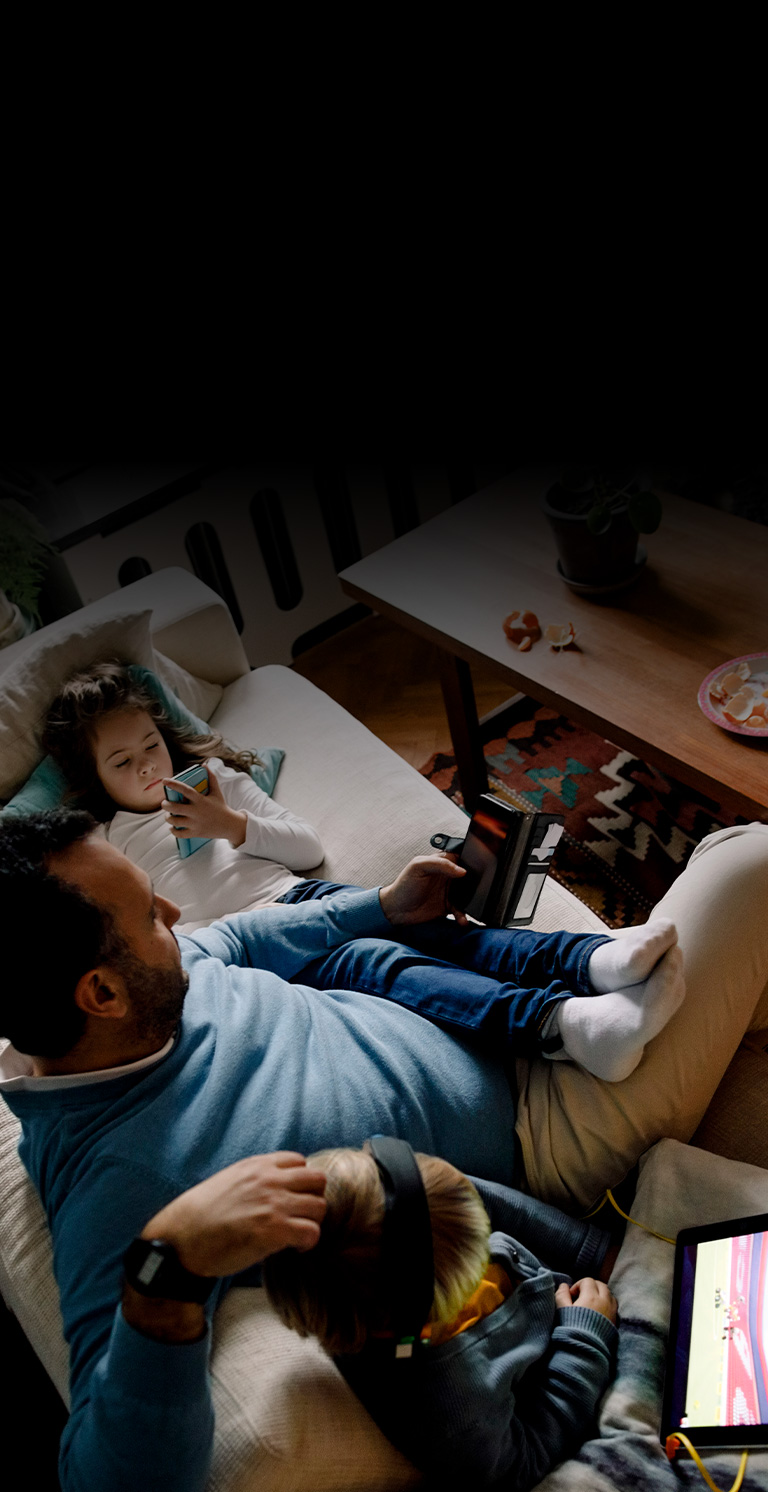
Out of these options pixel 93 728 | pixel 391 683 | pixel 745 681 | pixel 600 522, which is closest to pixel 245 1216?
pixel 93 728

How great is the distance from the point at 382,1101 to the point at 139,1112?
234 mm

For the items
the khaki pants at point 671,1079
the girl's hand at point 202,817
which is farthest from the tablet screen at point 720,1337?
the girl's hand at point 202,817

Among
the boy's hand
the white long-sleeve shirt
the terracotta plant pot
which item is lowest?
the boy's hand

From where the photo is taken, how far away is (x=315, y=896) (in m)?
1.23

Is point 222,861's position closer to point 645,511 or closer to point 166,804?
point 166,804

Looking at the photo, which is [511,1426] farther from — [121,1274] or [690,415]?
[690,415]

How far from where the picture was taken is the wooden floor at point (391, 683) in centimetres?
217

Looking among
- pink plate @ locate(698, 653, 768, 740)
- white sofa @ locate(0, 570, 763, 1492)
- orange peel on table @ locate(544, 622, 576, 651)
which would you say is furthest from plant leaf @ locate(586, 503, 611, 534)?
white sofa @ locate(0, 570, 763, 1492)

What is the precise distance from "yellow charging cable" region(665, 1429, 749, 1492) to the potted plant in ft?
3.77

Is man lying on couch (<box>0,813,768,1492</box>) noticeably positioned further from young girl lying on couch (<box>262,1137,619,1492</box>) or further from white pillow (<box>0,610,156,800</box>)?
white pillow (<box>0,610,156,800</box>)

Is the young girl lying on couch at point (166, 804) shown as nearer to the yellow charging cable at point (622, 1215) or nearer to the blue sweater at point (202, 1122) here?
the blue sweater at point (202, 1122)

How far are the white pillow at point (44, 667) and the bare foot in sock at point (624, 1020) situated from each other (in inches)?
36.8

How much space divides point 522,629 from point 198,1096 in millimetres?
949

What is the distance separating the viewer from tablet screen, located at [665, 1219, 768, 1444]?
2.31 ft
